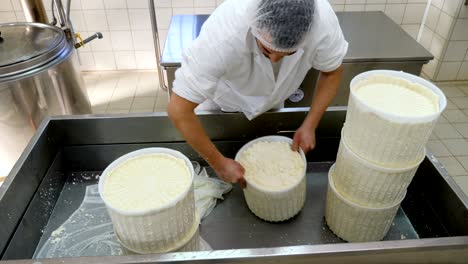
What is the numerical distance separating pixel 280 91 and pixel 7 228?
1071 millimetres

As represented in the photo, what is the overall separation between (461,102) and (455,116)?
0.28m

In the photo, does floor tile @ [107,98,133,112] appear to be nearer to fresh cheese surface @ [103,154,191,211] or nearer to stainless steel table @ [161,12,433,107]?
stainless steel table @ [161,12,433,107]

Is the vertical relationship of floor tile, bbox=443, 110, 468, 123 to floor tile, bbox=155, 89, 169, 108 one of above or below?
above

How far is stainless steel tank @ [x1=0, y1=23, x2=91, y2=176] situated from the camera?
1939 millimetres

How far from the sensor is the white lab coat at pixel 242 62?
114 cm

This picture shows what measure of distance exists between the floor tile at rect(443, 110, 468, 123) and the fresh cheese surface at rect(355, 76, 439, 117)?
219cm

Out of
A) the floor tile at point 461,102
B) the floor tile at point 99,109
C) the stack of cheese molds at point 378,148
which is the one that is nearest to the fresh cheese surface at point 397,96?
the stack of cheese molds at point 378,148

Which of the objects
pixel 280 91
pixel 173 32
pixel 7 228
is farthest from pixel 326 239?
pixel 173 32

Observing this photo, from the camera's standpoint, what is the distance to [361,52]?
85.9 inches

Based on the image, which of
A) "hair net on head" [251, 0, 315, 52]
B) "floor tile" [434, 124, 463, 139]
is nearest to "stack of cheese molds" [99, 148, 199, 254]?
"hair net on head" [251, 0, 315, 52]

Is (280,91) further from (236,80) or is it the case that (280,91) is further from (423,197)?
(423,197)

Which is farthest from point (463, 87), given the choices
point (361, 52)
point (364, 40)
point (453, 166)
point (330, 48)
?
point (330, 48)

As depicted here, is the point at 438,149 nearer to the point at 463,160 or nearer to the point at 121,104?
the point at 463,160

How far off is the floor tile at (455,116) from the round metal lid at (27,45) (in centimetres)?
301
